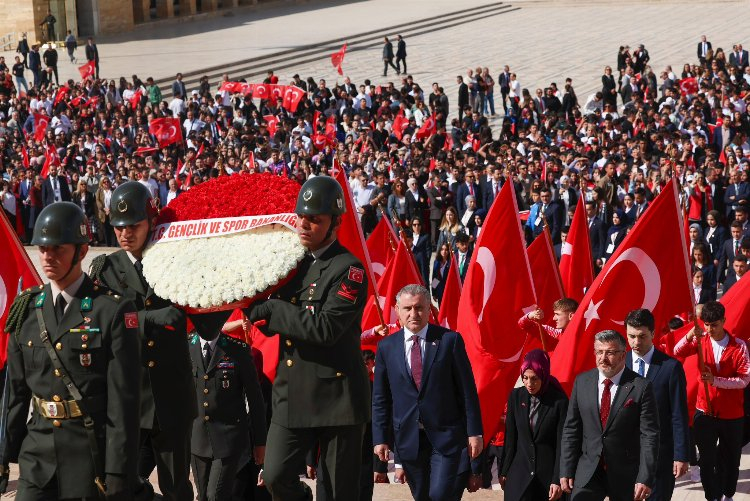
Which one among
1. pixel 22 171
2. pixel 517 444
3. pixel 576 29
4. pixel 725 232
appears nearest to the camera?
pixel 517 444

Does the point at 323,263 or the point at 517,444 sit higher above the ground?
the point at 323,263

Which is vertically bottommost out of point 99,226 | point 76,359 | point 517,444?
point 99,226

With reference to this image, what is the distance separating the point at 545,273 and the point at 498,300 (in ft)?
3.79

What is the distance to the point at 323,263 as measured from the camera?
5164mm

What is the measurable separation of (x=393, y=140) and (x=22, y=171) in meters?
6.47

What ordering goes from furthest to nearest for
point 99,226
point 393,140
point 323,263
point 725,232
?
point 393,140
point 99,226
point 725,232
point 323,263

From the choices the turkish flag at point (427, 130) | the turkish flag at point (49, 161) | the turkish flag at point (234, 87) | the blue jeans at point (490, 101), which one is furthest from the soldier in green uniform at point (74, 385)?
the blue jeans at point (490, 101)

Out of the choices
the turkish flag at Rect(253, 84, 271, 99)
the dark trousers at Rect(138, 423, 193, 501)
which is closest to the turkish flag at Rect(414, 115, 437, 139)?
the turkish flag at Rect(253, 84, 271, 99)

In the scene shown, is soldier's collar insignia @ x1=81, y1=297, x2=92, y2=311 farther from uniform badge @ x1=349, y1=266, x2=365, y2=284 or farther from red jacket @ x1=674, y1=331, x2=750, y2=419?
red jacket @ x1=674, y1=331, x2=750, y2=419

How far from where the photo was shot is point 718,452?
784cm

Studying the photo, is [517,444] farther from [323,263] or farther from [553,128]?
[553,128]

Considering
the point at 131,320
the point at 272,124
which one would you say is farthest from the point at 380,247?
the point at 272,124

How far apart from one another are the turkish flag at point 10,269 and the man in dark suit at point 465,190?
9.68 meters

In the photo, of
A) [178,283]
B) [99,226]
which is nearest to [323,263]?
[178,283]
